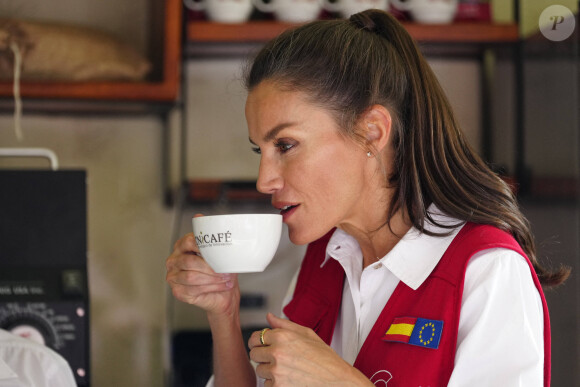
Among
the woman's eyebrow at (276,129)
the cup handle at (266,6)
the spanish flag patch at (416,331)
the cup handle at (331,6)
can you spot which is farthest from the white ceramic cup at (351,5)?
the spanish flag patch at (416,331)

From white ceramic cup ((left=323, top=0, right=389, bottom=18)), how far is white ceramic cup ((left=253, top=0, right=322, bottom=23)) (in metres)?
0.03

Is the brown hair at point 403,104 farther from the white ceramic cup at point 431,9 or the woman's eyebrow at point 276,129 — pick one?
the white ceramic cup at point 431,9

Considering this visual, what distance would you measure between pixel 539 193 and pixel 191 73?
993 millimetres

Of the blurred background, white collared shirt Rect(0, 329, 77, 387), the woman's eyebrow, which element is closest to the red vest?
the woman's eyebrow

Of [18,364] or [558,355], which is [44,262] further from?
[558,355]

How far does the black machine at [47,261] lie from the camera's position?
1359 mm

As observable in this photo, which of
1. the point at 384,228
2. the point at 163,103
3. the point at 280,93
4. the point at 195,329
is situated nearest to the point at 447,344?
the point at 384,228

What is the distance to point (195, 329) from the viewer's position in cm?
204

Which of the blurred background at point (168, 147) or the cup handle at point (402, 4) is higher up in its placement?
the cup handle at point (402, 4)

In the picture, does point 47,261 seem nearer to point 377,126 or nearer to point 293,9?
point 377,126

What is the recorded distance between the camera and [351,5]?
178 centimetres

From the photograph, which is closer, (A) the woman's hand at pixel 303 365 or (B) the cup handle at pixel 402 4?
(A) the woman's hand at pixel 303 365

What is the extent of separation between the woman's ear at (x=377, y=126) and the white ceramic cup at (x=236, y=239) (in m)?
0.19

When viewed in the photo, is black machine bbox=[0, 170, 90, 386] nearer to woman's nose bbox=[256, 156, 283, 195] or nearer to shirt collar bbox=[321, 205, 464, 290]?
woman's nose bbox=[256, 156, 283, 195]
